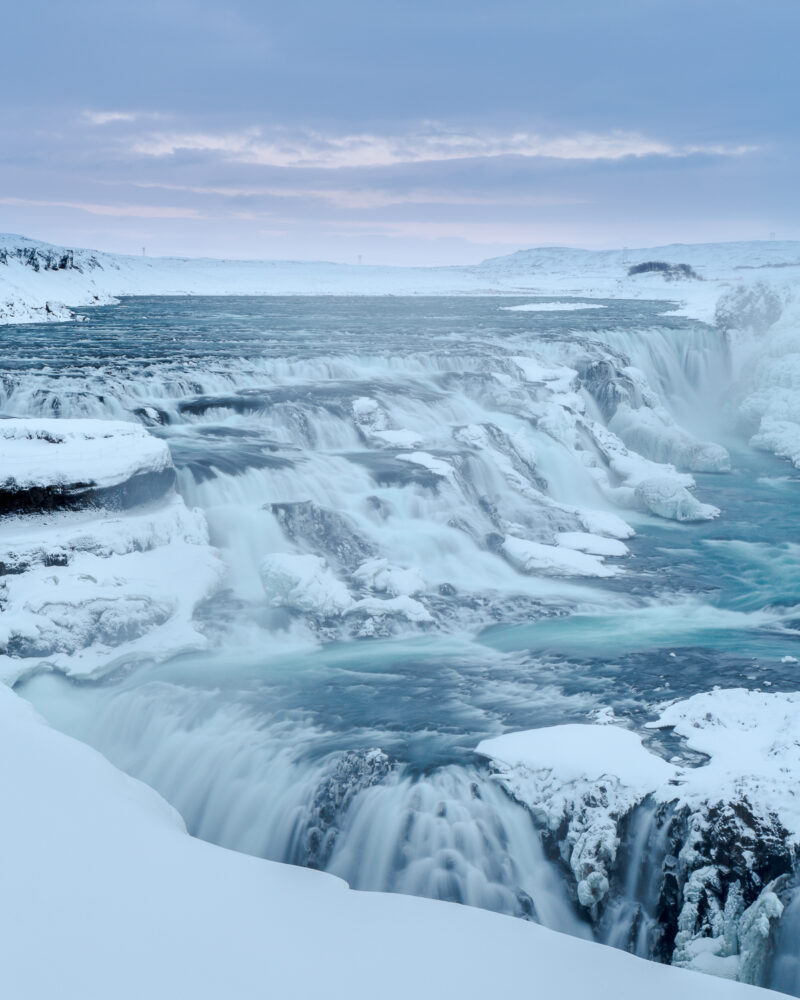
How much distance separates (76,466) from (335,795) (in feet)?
16.9

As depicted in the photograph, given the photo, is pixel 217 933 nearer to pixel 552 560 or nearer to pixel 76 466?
pixel 76 466

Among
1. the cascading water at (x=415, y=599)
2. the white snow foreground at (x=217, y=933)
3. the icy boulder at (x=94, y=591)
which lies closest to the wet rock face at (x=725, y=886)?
the cascading water at (x=415, y=599)

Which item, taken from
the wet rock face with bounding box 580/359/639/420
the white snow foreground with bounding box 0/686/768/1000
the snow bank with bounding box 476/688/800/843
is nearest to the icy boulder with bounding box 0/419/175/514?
the white snow foreground with bounding box 0/686/768/1000

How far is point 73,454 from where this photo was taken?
376 inches

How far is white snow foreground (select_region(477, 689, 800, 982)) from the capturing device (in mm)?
4727

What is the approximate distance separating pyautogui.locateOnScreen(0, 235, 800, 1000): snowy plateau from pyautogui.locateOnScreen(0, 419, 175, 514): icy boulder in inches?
1.7

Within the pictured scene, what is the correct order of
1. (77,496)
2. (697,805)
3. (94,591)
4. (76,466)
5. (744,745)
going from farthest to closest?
(76,466) → (77,496) → (94,591) → (744,745) → (697,805)

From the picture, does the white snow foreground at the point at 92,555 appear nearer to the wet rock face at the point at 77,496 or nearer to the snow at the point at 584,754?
the wet rock face at the point at 77,496

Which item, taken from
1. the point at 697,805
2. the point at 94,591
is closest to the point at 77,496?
the point at 94,591

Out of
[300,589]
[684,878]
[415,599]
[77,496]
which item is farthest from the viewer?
[415,599]

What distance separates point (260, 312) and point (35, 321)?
10.8 m

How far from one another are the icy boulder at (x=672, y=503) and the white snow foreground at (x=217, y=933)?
11.3 meters

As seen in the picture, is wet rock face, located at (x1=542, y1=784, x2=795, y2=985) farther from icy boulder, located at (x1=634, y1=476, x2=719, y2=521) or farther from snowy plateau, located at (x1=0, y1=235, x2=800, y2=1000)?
icy boulder, located at (x1=634, y1=476, x2=719, y2=521)

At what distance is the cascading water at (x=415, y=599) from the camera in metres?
5.81
